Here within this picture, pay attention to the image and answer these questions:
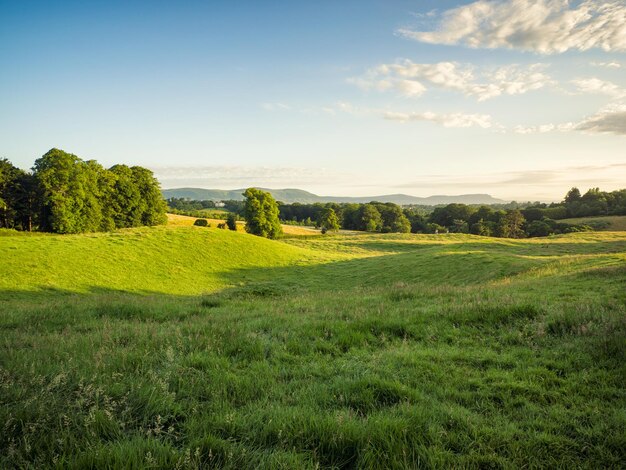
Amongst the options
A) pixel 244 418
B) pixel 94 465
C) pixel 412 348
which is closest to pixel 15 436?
pixel 94 465

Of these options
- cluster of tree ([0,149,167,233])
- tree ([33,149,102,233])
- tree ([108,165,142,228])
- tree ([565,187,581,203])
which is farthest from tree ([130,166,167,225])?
tree ([565,187,581,203])

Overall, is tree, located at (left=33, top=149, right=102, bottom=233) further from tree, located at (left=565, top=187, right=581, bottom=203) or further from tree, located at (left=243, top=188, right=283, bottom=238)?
tree, located at (left=565, top=187, right=581, bottom=203)

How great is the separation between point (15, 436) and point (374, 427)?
3866 mm

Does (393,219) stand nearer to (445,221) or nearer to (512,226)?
(445,221)

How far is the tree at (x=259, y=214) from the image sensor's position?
247 feet

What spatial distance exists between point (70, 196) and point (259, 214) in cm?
3550

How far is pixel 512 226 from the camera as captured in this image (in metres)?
108

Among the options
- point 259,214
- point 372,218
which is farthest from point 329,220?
point 259,214

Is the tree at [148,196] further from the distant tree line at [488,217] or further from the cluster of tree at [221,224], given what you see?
the distant tree line at [488,217]

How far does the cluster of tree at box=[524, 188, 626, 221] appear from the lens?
111 m

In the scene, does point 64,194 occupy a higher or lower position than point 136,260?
higher

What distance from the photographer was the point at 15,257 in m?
31.7

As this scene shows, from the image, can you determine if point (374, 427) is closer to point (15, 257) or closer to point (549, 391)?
point (549, 391)

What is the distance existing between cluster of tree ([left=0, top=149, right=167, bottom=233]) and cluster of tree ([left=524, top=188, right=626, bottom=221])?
130 m
